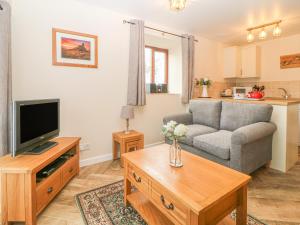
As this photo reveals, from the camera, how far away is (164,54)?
403 centimetres

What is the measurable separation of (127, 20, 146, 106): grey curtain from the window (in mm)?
616

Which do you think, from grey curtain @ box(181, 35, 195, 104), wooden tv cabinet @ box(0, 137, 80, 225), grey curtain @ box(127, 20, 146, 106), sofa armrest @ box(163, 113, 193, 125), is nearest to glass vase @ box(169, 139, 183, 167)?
wooden tv cabinet @ box(0, 137, 80, 225)

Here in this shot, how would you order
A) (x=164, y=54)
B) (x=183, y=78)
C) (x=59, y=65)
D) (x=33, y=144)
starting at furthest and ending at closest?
(x=164, y=54), (x=183, y=78), (x=59, y=65), (x=33, y=144)

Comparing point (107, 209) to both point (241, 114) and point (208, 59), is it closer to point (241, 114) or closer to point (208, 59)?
point (241, 114)

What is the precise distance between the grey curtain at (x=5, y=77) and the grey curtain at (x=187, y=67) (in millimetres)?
2787

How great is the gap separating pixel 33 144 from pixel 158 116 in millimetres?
2182

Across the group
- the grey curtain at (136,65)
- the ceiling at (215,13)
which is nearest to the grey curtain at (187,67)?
the ceiling at (215,13)

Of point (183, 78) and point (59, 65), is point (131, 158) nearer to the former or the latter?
point (59, 65)

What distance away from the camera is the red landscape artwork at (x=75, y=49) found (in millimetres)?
2463

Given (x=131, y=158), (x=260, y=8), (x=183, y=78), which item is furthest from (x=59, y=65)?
(x=260, y=8)

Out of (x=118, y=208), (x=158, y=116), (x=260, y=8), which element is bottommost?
(x=118, y=208)

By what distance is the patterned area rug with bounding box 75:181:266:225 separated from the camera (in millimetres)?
1539

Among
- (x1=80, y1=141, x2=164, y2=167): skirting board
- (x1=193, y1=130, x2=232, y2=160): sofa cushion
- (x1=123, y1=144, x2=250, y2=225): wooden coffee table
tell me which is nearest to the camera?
(x1=123, y1=144, x2=250, y2=225): wooden coffee table

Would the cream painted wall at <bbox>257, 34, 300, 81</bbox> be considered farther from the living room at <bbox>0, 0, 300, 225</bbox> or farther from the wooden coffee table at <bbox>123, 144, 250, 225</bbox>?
the wooden coffee table at <bbox>123, 144, 250, 225</bbox>
